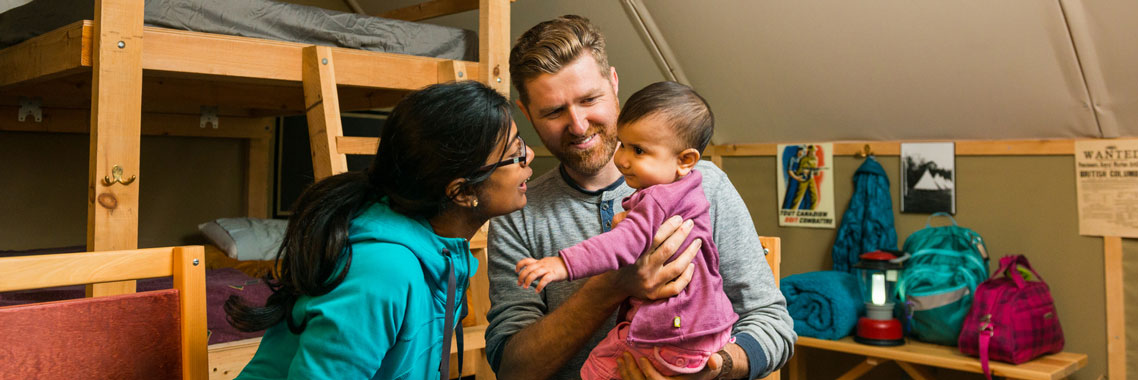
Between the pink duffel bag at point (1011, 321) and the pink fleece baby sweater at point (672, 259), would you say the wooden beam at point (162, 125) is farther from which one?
the pink duffel bag at point (1011, 321)

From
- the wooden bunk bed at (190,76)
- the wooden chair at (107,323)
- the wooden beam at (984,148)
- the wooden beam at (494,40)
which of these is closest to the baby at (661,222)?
the wooden bunk bed at (190,76)

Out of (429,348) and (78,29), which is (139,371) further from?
(78,29)

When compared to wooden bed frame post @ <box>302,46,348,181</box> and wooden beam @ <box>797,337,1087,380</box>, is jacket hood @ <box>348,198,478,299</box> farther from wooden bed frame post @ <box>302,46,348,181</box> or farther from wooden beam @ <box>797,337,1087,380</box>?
wooden beam @ <box>797,337,1087,380</box>

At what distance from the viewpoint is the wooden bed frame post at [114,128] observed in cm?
170

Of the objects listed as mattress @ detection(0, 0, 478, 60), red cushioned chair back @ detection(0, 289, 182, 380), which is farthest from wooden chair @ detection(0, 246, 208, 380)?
mattress @ detection(0, 0, 478, 60)

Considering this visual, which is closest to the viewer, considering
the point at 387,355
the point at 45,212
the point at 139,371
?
the point at 387,355

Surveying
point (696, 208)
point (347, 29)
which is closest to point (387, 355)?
point (696, 208)

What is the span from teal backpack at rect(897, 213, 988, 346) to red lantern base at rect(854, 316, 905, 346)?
3.4 inches

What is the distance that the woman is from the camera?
979 mm

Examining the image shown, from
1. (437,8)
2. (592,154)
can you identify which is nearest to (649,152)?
(592,154)

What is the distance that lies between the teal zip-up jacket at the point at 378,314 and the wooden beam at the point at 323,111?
3.01ft

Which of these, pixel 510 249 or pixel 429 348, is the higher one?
pixel 510 249

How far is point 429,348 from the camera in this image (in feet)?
3.68

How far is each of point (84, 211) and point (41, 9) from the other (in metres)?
1.95
